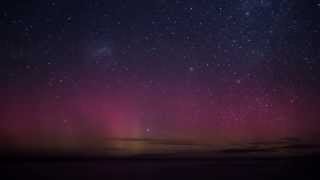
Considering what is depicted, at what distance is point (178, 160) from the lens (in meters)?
20.8

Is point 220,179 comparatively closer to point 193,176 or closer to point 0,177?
point 193,176

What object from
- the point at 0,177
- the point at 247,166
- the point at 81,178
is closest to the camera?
the point at 0,177

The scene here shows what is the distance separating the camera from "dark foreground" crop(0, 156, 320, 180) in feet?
61.4

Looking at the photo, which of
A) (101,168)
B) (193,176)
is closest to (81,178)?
(101,168)

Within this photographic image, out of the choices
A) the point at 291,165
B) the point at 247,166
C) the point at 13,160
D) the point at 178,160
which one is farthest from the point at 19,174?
the point at 291,165

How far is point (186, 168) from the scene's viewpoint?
19969 mm

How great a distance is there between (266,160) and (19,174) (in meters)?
8.54

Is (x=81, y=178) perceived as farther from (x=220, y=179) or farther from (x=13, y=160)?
(x=220, y=179)

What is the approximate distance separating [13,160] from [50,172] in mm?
1396

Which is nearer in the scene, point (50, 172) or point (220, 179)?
point (50, 172)

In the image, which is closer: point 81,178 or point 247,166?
point 81,178

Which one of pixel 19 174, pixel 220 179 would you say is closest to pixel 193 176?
pixel 220 179

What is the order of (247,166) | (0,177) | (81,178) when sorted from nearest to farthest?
(0,177) < (81,178) < (247,166)

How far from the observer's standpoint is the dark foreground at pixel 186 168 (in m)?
18.7
